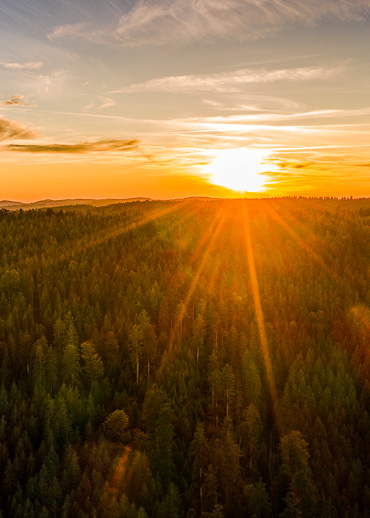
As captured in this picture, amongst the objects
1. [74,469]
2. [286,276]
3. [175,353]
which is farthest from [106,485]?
[286,276]

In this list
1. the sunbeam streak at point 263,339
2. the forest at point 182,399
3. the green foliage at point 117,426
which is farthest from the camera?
the sunbeam streak at point 263,339

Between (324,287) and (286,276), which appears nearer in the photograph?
(324,287)

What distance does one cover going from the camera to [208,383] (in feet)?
322

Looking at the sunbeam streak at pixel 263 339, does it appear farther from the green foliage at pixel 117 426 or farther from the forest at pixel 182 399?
the green foliage at pixel 117 426

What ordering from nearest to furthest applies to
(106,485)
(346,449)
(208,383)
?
(106,485) → (346,449) → (208,383)

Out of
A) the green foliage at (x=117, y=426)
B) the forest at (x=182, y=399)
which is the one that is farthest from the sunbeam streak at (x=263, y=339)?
the green foliage at (x=117, y=426)

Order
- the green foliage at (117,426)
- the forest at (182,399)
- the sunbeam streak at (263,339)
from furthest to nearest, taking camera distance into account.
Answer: the sunbeam streak at (263,339), the green foliage at (117,426), the forest at (182,399)

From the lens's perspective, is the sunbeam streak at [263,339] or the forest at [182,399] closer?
the forest at [182,399]

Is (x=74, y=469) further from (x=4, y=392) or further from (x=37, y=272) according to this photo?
(x=37, y=272)

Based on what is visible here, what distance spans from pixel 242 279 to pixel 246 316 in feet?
107

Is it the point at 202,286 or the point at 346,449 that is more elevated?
the point at 202,286

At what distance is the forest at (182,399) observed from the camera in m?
68.9

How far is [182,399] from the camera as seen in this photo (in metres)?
90.1

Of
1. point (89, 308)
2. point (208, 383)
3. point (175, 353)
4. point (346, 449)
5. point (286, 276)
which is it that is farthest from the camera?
point (286, 276)
